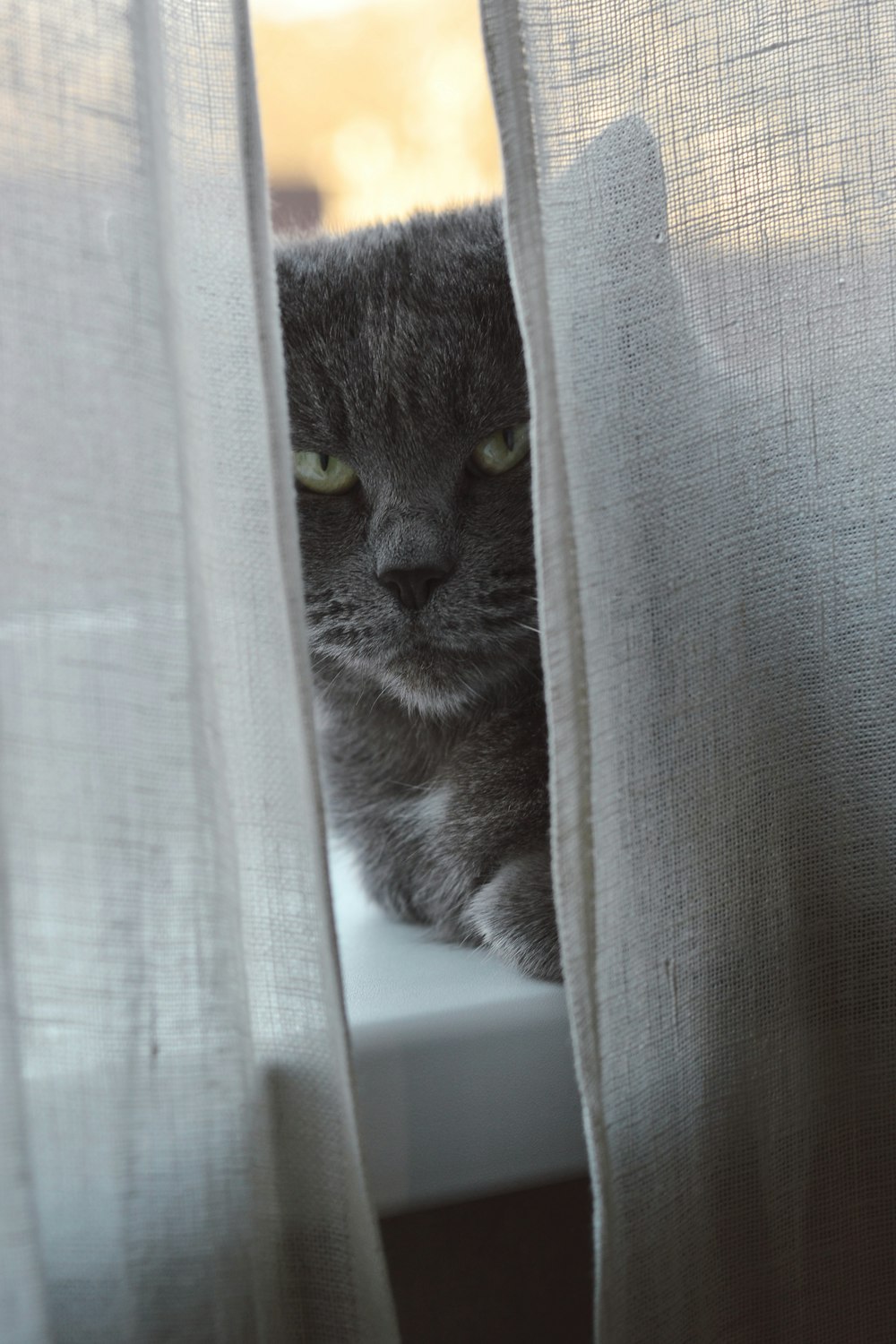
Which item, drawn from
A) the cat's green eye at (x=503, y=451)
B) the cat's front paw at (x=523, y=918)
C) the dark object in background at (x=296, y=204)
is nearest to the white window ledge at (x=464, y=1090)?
the cat's front paw at (x=523, y=918)

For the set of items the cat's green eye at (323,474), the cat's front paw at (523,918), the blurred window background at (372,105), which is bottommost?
the cat's front paw at (523,918)

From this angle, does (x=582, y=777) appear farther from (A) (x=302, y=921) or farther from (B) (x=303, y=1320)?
(B) (x=303, y=1320)

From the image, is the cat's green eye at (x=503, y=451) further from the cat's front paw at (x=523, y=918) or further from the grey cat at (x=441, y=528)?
the cat's front paw at (x=523, y=918)

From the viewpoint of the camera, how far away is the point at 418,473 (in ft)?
2.37

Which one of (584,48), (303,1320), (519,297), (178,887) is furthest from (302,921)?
(584,48)

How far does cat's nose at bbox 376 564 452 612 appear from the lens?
69cm

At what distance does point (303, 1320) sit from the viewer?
54 cm

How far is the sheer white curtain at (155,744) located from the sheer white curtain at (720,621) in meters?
0.13

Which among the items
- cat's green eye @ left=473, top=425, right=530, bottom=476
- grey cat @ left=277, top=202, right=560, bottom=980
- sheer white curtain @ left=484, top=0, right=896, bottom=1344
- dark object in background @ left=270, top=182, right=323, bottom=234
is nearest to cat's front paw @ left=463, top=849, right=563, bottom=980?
grey cat @ left=277, top=202, right=560, bottom=980

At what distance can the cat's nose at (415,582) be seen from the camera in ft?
2.26

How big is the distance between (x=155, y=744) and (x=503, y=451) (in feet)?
1.19

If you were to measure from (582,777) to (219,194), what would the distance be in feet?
1.06

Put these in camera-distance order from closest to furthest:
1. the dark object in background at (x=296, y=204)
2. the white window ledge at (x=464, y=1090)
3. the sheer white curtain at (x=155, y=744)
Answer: the sheer white curtain at (x=155, y=744) → the white window ledge at (x=464, y=1090) → the dark object in background at (x=296, y=204)

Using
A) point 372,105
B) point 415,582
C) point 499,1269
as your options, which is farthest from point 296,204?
point 499,1269
